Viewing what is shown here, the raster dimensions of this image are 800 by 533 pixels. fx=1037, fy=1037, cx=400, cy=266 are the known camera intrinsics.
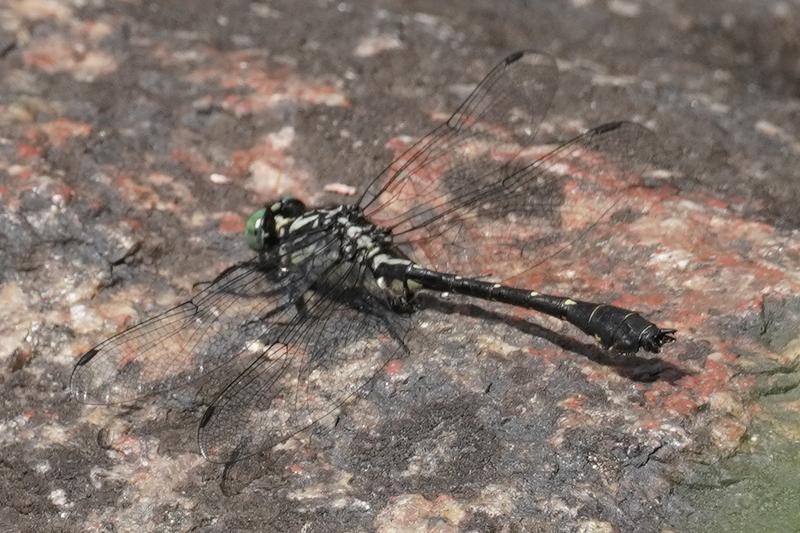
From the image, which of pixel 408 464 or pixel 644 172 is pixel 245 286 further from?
pixel 644 172

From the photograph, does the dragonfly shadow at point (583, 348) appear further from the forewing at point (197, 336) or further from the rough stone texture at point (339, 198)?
the forewing at point (197, 336)

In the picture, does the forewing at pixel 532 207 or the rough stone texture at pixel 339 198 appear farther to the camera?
the forewing at pixel 532 207

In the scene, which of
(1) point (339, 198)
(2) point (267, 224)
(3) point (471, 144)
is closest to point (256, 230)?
(2) point (267, 224)

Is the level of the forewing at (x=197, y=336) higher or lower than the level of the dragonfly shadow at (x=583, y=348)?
lower

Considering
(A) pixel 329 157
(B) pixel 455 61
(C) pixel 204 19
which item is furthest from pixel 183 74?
(B) pixel 455 61

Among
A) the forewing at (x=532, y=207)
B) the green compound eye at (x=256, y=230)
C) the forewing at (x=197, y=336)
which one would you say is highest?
the forewing at (x=532, y=207)

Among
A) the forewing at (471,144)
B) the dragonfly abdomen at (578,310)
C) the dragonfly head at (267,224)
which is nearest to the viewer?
the dragonfly abdomen at (578,310)

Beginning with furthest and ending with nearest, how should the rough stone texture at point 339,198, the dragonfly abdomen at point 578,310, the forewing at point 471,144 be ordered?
the forewing at point 471,144 < the dragonfly abdomen at point 578,310 < the rough stone texture at point 339,198

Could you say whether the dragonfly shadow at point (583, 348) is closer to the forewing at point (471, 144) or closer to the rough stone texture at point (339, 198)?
the rough stone texture at point (339, 198)

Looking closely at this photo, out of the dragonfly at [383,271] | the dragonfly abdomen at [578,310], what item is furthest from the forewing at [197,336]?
the dragonfly abdomen at [578,310]

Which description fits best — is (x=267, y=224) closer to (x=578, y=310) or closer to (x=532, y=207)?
(x=532, y=207)
